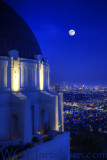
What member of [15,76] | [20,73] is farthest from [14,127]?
[20,73]

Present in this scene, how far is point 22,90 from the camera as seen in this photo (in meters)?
12.3

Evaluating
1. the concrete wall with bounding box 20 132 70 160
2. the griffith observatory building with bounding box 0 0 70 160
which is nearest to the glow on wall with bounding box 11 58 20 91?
the griffith observatory building with bounding box 0 0 70 160

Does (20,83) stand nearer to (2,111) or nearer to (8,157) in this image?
(2,111)

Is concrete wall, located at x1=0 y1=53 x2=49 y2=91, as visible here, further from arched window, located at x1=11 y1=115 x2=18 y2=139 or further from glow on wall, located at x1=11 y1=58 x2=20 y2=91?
arched window, located at x1=11 y1=115 x2=18 y2=139

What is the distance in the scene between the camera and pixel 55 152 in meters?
11.0

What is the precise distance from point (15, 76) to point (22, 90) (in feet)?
3.87

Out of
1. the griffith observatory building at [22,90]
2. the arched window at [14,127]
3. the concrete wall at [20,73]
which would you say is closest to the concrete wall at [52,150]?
the griffith observatory building at [22,90]

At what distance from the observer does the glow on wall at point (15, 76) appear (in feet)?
38.3

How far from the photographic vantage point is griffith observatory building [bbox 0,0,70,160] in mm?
10891

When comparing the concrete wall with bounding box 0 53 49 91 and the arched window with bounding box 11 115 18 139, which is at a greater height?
the concrete wall with bounding box 0 53 49 91

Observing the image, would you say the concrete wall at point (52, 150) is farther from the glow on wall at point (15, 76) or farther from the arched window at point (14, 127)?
the glow on wall at point (15, 76)

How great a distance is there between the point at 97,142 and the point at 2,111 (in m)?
18.6

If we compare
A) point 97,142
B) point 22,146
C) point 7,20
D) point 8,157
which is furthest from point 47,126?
point 97,142

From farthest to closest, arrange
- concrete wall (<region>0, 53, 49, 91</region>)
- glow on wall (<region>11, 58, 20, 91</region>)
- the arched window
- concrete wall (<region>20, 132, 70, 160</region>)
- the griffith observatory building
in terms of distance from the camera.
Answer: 1. glow on wall (<region>11, 58, 20, 91</region>)
2. the arched window
3. concrete wall (<region>0, 53, 49, 91</region>)
4. the griffith observatory building
5. concrete wall (<region>20, 132, 70, 160</region>)
